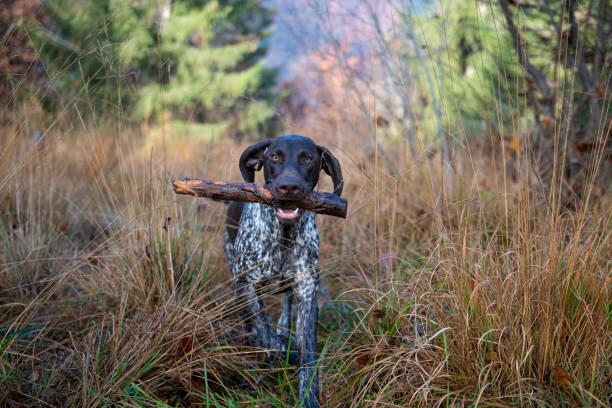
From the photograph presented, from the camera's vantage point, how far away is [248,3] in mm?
17000

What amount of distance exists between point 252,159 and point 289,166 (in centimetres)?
42

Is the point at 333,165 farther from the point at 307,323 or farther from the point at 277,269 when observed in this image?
the point at 307,323

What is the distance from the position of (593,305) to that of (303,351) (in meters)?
1.43

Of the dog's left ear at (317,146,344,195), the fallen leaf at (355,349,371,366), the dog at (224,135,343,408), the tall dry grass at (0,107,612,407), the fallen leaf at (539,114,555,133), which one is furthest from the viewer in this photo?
the fallen leaf at (539,114,555,133)

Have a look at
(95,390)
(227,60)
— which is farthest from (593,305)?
(227,60)

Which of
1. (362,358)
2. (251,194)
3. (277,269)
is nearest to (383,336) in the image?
(362,358)

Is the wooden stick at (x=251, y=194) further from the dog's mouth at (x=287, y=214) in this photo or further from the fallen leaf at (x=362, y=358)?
the fallen leaf at (x=362, y=358)

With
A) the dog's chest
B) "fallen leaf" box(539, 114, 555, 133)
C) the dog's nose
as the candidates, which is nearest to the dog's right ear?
the dog's chest

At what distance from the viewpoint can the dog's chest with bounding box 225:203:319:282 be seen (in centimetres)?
288

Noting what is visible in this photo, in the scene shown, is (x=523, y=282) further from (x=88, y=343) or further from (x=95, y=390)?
(x=88, y=343)

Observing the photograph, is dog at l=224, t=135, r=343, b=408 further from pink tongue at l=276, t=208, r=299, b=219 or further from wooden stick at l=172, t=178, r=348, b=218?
wooden stick at l=172, t=178, r=348, b=218

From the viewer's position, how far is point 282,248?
2.93 metres

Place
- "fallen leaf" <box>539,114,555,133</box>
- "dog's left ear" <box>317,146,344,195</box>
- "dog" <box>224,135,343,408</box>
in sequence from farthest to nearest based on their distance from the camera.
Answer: "fallen leaf" <box>539,114,555,133</box> → "dog's left ear" <box>317,146,344,195</box> → "dog" <box>224,135,343,408</box>

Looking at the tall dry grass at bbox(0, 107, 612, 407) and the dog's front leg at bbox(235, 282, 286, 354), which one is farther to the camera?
the dog's front leg at bbox(235, 282, 286, 354)
